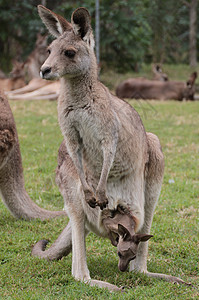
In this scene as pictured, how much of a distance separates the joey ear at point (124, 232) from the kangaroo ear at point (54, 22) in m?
1.11

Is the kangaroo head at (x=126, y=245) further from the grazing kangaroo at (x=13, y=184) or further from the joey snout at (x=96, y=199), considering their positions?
the grazing kangaroo at (x=13, y=184)

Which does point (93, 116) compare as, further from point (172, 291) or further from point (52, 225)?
point (52, 225)

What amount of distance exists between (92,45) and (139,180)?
0.84m

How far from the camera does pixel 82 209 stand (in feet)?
9.42

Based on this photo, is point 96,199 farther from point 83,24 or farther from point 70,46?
point 83,24

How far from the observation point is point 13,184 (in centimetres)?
404

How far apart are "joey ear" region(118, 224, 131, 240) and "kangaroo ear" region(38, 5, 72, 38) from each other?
1111mm

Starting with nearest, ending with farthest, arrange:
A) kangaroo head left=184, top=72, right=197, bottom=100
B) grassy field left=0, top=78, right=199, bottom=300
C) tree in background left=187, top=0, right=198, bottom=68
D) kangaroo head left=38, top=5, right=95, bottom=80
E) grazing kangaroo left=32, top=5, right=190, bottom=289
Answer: kangaroo head left=38, top=5, right=95, bottom=80 < grazing kangaroo left=32, top=5, right=190, bottom=289 < grassy field left=0, top=78, right=199, bottom=300 < tree in background left=187, top=0, right=198, bottom=68 < kangaroo head left=184, top=72, right=197, bottom=100

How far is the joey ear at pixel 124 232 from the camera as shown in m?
2.63

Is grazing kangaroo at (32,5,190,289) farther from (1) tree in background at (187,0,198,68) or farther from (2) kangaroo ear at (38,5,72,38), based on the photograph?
(1) tree in background at (187,0,198,68)

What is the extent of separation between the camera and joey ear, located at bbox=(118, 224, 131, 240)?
263cm

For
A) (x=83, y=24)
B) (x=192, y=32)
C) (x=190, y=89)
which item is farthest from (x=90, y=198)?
(x=190, y=89)

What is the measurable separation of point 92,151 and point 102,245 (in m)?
A: 1.19

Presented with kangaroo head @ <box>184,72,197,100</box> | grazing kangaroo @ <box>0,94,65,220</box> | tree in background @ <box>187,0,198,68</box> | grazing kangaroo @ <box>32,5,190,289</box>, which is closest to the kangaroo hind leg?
grazing kangaroo @ <box>32,5,190,289</box>
